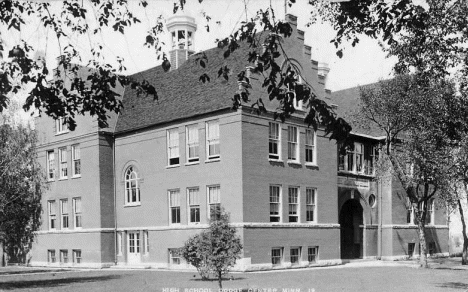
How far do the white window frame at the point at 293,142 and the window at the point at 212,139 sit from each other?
452 centimetres

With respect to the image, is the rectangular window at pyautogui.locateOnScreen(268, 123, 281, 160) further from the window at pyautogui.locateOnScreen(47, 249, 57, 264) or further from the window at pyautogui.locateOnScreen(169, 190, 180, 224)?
the window at pyautogui.locateOnScreen(47, 249, 57, 264)

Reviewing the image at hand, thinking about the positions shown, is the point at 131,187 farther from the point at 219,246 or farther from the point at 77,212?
the point at 219,246

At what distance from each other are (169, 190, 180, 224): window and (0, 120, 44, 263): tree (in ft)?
25.2

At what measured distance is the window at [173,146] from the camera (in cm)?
3469

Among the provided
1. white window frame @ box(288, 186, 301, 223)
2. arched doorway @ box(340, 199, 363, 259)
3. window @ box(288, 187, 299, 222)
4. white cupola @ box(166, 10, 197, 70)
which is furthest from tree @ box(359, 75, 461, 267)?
white cupola @ box(166, 10, 197, 70)

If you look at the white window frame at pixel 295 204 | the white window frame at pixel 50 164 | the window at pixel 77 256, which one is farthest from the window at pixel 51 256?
the white window frame at pixel 295 204

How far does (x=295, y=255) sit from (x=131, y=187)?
11830 mm

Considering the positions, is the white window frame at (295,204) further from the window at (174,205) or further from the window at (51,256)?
the window at (51,256)

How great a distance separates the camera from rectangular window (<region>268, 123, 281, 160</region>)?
107ft

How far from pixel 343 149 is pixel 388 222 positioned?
3525 cm

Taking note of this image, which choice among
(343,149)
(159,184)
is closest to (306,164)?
(159,184)

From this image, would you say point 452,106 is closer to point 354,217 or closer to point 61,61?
point 61,61

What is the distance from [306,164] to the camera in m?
34.8

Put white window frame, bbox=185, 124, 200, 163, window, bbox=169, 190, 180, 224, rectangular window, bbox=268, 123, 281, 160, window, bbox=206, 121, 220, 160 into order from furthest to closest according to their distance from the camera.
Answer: window, bbox=169, 190, 180, 224 → white window frame, bbox=185, 124, 200, 163 → rectangular window, bbox=268, 123, 281, 160 → window, bbox=206, 121, 220, 160
